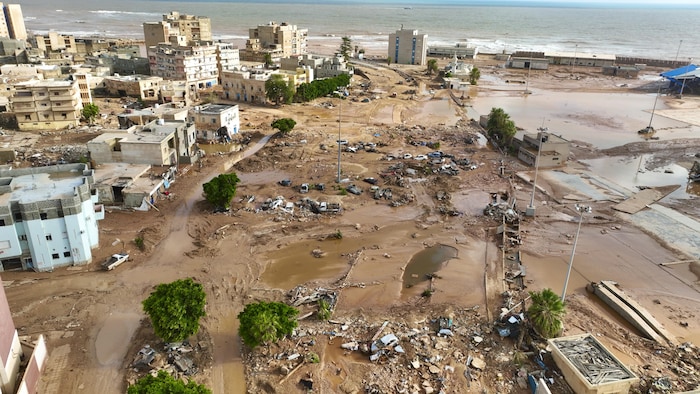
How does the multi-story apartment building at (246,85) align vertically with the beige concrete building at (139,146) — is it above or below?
above

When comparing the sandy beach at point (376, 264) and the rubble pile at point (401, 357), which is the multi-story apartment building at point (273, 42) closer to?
the sandy beach at point (376, 264)

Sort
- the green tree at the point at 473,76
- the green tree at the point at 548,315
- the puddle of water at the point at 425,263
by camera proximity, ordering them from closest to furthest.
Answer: the green tree at the point at 548,315 < the puddle of water at the point at 425,263 < the green tree at the point at 473,76

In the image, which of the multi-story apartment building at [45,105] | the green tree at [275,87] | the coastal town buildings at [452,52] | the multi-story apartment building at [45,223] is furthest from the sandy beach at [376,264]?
the coastal town buildings at [452,52]

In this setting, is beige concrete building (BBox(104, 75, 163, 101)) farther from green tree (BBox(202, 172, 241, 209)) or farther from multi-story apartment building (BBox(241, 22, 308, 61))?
green tree (BBox(202, 172, 241, 209))

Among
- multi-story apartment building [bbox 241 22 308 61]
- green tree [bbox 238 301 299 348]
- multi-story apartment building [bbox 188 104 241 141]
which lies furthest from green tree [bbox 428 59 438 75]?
green tree [bbox 238 301 299 348]

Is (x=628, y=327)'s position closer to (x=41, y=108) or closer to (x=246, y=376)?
(x=246, y=376)

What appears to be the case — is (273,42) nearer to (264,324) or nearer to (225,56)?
(225,56)
